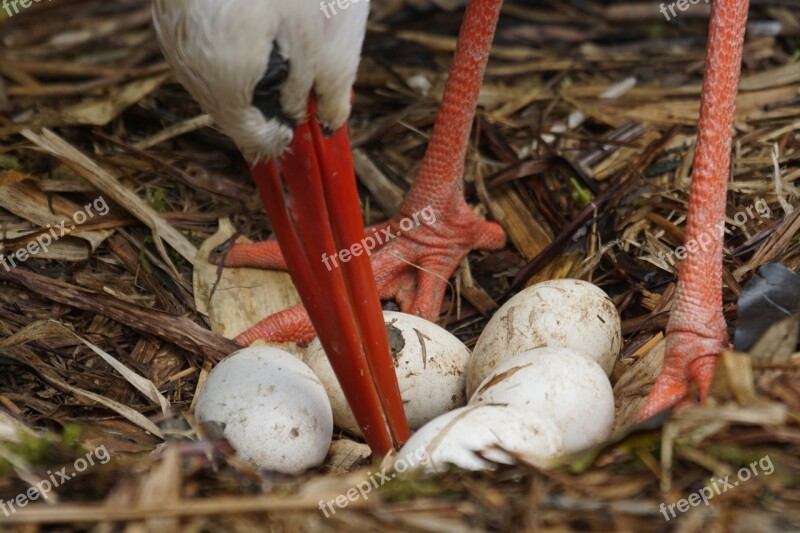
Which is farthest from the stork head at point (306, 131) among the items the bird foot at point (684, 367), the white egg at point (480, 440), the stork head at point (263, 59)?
the bird foot at point (684, 367)

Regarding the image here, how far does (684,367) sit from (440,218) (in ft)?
3.52

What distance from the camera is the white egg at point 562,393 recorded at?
233 cm

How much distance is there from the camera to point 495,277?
3.46m

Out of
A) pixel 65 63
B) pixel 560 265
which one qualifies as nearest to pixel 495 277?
pixel 560 265

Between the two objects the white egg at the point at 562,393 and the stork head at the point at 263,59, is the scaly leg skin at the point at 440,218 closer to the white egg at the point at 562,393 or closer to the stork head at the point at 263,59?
the white egg at the point at 562,393

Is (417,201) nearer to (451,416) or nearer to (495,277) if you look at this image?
(495,277)

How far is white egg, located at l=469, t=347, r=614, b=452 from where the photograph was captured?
7.64 feet

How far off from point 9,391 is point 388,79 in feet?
6.80

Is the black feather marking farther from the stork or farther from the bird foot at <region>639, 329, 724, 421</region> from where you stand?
the bird foot at <region>639, 329, 724, 421</region>

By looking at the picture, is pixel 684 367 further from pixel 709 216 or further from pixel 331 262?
pixel 331 262

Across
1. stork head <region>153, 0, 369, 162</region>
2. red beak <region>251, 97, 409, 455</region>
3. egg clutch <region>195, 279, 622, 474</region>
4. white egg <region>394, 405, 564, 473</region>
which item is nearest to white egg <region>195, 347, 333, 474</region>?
egg clutch <region>195, 279, 622, 474</region>

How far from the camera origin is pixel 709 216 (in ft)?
8.91

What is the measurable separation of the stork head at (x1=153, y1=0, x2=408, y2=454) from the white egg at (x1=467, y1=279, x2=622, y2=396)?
1.17 feet

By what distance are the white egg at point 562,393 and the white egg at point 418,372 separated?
1.04ft
